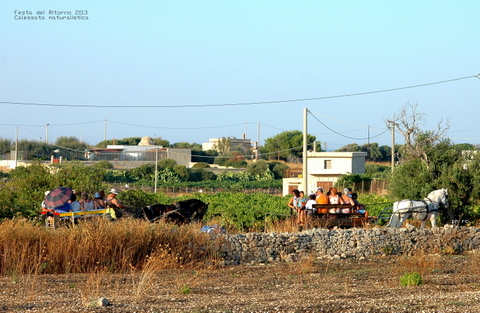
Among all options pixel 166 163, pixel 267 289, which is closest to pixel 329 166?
pixel 166 163

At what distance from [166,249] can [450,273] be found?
22.0 feet

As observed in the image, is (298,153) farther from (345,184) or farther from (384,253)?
(384,253)

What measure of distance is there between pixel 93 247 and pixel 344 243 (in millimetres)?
7301

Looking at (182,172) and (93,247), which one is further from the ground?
(182,172)

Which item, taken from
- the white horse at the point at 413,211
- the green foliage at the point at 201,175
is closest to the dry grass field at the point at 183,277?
the white horse at the point at 413,211

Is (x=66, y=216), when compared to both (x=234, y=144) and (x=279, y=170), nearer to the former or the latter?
(x=279, y=170)

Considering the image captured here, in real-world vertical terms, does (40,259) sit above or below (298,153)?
below

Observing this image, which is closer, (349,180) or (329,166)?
(349,180)

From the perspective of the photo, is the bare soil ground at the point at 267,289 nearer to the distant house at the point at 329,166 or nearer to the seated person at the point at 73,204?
the seated person at the point at 73,204

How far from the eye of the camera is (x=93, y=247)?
15594 mm

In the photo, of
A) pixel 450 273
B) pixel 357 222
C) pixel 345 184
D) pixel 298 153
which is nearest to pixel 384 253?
pixel 357 222

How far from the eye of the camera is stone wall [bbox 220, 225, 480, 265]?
17.8 meters

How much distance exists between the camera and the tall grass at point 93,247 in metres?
15.0

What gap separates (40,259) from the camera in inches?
592
